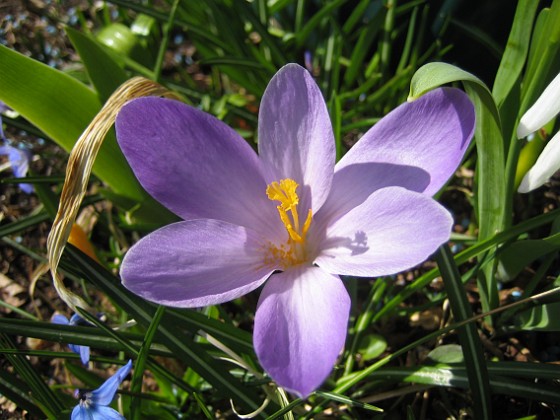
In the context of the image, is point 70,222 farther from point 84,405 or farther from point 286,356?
point 286,356

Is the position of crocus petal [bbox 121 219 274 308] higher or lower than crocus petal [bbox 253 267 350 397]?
higher

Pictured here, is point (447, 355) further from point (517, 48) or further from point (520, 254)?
point (517, 48)

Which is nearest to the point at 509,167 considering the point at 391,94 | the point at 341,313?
the point at 341,313

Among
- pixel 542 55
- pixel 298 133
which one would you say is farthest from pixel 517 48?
pixel 298 133

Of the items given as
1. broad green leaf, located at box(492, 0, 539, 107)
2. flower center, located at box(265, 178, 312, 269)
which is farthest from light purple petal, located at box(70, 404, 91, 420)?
broad green leaf, located at box(492, 0, 539, 107)

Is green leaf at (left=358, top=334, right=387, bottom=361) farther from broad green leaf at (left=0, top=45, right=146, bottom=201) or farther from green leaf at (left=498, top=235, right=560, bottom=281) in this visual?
broad green leaf at (left=0, top=45, right=146, bottom=201)

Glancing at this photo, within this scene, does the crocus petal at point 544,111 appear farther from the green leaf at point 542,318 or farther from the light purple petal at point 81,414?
the light purple petal at point 81,414
